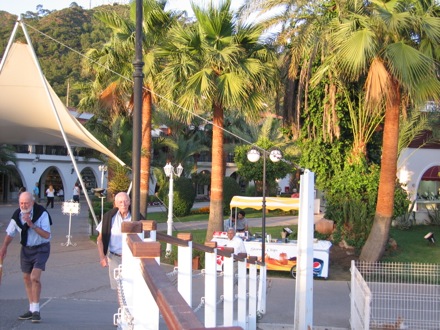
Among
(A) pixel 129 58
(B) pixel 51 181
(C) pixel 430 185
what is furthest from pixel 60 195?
(A) pixel 129 58

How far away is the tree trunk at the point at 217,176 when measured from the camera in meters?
19.3

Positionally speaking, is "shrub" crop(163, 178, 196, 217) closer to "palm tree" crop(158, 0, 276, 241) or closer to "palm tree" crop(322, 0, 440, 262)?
"palm tree" crop(158, 0, 276, 241)

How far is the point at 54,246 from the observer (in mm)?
20578

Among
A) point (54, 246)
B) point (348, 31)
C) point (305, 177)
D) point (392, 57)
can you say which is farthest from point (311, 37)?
point (54, 246)

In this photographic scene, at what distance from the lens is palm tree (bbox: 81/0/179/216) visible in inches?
820

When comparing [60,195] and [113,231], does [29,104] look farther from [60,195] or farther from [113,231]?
[60,195]

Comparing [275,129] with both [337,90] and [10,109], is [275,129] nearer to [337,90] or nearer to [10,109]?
[337,90]

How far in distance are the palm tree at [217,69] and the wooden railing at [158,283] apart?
35.2 feet

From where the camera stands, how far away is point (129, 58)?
855 inches

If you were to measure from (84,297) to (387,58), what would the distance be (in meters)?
10.2

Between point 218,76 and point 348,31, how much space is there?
407 centimetres

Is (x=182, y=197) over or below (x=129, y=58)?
below

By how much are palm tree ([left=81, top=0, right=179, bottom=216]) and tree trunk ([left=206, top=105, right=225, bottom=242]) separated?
2519 millimetres

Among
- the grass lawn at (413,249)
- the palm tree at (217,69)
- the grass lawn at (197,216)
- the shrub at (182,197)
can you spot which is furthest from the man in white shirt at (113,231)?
the shrub at (182,197)
